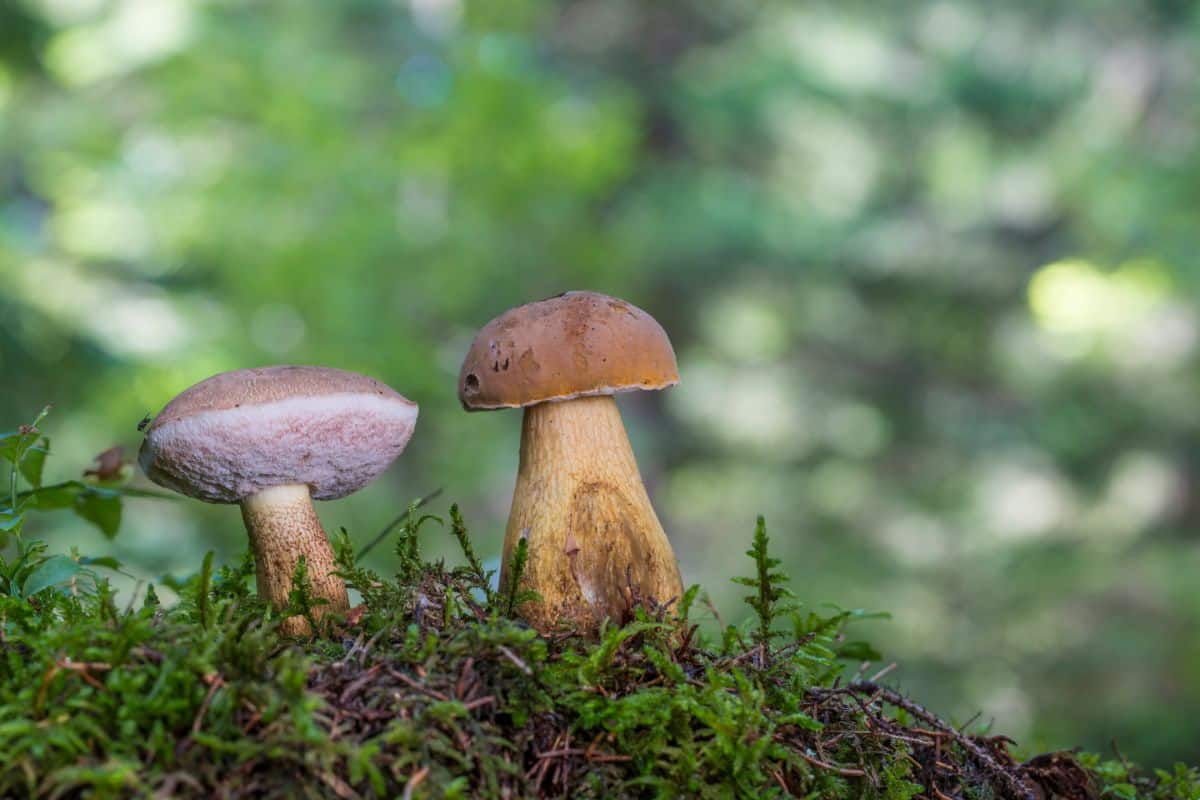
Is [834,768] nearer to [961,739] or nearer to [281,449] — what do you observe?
[961,739]

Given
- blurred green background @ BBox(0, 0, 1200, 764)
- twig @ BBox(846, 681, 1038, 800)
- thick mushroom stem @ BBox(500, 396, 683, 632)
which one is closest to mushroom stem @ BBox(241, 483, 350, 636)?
thick mushroom stem @ BBox(500, 396, 683, 632)

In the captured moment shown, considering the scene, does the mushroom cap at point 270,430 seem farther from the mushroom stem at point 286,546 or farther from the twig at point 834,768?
the twig at point 834,768

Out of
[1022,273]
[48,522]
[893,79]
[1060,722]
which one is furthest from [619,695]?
[893,79]

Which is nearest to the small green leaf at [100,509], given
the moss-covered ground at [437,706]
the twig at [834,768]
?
the moss-covered ground at [437,706]

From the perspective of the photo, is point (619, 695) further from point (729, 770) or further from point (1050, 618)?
point (1050, 618)

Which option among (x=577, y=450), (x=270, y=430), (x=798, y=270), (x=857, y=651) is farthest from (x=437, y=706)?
(x=798, y=270)

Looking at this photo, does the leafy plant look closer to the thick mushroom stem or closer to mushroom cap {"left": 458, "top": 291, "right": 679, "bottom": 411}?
the thick mushroom stem

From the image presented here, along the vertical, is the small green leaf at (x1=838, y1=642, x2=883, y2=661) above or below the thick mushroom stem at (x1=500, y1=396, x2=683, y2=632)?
below
